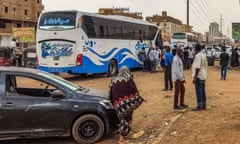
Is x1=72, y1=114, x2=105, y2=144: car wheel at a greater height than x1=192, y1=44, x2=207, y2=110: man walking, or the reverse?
x1=192, y1=44, x2=207, y2=110: man walking

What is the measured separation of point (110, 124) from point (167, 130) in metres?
1.24

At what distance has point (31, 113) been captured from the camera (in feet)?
25.4

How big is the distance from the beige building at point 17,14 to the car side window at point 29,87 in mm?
A: 70213

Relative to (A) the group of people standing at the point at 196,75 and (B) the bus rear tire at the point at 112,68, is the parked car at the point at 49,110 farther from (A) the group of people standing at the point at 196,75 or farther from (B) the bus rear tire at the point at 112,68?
(B) the bus rear tire at the point at 112,68

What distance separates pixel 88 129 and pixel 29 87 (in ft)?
4.92

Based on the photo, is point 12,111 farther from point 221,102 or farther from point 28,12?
point 28,12

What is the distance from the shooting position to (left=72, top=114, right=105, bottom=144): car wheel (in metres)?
7.99

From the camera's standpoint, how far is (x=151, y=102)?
43.7ft

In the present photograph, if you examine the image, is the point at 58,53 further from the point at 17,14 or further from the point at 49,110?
the point at 17,14

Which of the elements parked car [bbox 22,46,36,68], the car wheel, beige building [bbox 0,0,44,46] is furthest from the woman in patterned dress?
beige building [bbox 0,0,44,46]

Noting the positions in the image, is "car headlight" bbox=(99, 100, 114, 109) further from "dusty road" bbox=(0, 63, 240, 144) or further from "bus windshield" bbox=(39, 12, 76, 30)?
"bus windshield" bbox=(39, 12, 76, 30)

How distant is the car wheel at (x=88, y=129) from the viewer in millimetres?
7988

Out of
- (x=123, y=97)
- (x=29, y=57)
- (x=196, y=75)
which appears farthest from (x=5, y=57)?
(x=123, y=97)

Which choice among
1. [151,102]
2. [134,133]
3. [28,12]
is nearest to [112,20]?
[151,102]
